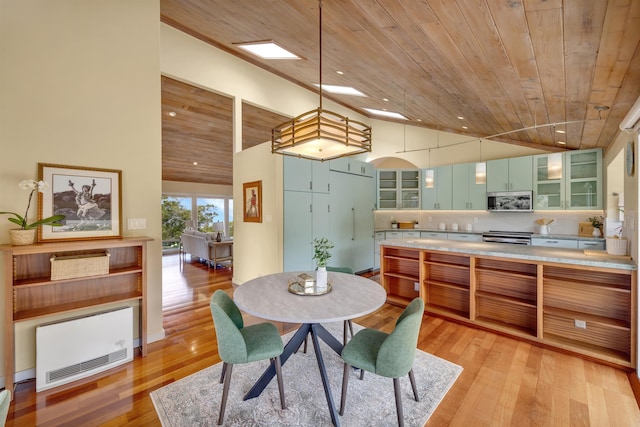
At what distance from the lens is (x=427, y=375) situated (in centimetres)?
226

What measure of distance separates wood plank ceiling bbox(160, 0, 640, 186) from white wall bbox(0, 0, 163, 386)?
1159mm

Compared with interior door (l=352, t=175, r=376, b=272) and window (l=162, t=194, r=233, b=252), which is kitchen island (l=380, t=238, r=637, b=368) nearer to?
interior door (l=352, t=175, r=376, b=272)

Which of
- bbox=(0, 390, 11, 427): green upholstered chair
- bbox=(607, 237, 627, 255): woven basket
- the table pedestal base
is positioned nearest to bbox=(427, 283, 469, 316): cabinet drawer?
bbox=(607, 237, 627, 255): woven basket

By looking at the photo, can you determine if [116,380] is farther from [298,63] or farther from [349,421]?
[298,63]

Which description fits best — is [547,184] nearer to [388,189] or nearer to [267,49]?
[388,189]

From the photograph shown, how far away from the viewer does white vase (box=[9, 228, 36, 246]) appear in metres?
2.11

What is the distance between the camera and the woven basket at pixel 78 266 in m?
2.26

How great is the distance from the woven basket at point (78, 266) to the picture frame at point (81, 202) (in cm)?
20

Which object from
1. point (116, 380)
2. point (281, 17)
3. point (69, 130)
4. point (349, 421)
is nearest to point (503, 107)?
point (281, 17)

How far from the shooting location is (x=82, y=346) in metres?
2.33

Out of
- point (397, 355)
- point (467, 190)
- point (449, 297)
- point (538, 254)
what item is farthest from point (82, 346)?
point (467, 190)

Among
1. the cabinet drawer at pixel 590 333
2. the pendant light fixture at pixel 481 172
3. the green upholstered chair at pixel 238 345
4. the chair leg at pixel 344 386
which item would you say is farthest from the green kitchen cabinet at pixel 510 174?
the green upholstered chair at pixel 238 345

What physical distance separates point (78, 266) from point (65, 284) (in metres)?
0.30

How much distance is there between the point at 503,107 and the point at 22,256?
5019mm
